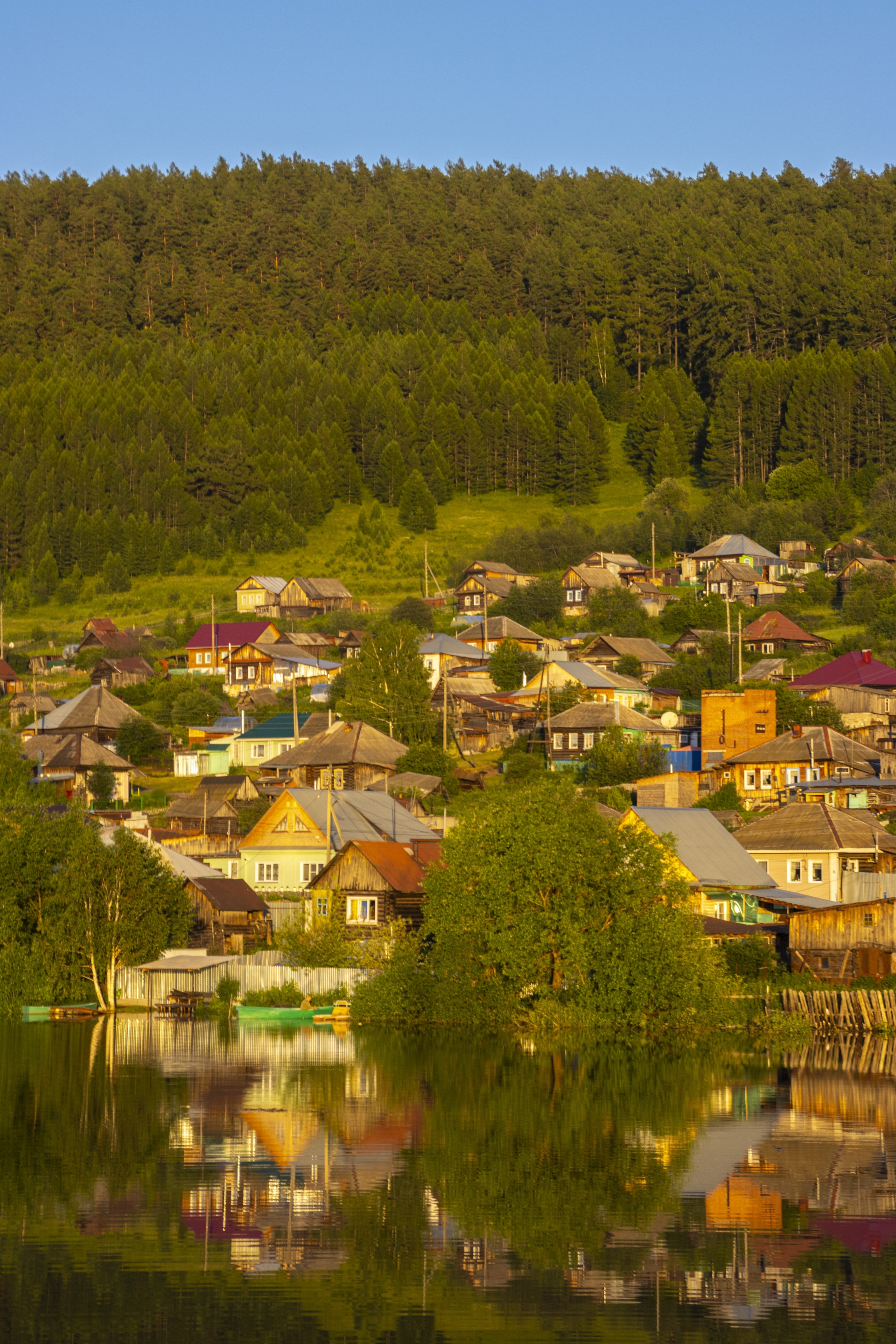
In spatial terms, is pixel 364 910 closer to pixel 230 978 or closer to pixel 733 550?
pixel 230 978

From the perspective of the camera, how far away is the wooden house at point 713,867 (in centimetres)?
4719

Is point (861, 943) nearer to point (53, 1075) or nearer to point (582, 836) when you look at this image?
point (582, 836)

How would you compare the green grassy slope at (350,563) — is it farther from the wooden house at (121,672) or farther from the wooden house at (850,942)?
the wooden house at (850,942)

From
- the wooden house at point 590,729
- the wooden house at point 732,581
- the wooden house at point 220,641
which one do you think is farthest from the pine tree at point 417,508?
the wooden house at point 590,729

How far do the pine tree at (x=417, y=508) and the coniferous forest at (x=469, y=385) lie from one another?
280mm

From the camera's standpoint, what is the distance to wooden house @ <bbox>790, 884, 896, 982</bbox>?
43.0m

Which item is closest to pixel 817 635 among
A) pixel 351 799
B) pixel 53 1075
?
pixel 351 799

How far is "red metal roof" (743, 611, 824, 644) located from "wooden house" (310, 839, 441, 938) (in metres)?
49.7

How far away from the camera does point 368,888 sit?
4984cm

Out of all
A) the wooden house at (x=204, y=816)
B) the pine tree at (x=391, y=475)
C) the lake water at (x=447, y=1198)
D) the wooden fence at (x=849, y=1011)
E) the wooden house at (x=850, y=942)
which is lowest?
the lake water at (x=447, y=1198)

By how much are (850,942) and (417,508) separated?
98.7 m

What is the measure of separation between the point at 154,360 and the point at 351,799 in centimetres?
12134

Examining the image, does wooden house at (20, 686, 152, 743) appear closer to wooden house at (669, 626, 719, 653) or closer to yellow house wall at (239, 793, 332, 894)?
yellow house wall at (239, 793, 332, 894)

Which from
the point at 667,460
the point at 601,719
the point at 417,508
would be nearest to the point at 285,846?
the point at 601,719
